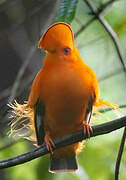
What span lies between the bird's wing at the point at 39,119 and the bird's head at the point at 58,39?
1.04ft

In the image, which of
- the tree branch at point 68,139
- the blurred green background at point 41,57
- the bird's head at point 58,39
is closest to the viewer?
the tree branch at point 68,139

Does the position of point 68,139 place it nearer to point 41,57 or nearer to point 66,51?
point 66,51

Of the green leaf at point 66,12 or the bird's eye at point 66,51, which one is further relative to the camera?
the green leaf at point 66,12

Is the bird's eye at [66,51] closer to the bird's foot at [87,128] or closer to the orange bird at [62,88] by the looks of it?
the orange bird at [62,88]

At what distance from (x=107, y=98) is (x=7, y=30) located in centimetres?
192

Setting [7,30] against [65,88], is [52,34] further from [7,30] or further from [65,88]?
[7,30]

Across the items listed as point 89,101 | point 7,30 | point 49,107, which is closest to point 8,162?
point 49,107

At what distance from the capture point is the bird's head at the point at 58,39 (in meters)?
1.92

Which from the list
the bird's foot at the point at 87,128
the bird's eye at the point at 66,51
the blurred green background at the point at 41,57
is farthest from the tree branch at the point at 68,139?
the blurred green background at the point at 41,57

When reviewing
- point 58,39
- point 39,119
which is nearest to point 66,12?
point 58,39

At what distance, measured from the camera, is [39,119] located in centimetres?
221

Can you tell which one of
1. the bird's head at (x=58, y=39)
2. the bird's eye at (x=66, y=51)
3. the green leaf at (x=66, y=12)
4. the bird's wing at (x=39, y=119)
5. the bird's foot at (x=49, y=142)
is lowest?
the bird's foot at (x=49, y=142)

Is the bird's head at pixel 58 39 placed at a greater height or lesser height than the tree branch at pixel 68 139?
greater

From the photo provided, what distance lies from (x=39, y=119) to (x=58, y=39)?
0.51 m
